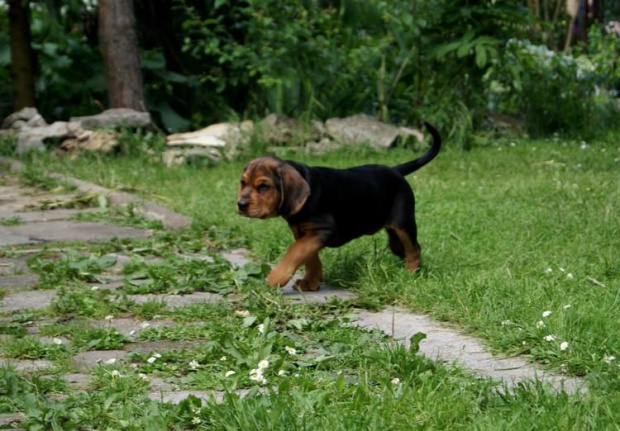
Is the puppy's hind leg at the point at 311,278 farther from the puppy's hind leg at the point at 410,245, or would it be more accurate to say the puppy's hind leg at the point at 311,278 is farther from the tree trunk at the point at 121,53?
the tree trunk at the point at 121,53

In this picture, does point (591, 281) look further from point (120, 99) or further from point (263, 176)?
point (120, 99)

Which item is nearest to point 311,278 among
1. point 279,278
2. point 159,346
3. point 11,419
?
point 279,278

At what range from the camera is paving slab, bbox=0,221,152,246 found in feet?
20.0

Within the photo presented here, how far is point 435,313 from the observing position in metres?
4.17

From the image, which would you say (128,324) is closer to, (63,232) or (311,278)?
(311,278)

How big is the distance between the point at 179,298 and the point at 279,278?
481 mm

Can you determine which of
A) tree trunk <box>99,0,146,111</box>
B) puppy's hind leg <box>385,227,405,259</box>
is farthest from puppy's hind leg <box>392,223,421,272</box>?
tree trunk <box>99,0,146,111</box>

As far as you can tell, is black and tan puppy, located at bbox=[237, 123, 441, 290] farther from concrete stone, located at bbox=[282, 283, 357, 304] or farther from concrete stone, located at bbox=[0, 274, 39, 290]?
concrete stone, located at bbox=[0, 274, 39, 290]

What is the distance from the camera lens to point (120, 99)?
432 inches

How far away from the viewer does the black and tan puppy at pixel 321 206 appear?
4.55m

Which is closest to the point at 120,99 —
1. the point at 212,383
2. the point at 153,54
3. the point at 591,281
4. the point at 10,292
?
the point at 153,54

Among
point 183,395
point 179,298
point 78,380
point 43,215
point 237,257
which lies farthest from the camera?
point 43,215

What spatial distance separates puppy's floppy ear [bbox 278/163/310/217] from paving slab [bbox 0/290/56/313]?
45.8 inches

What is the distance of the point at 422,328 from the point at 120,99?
762cm
